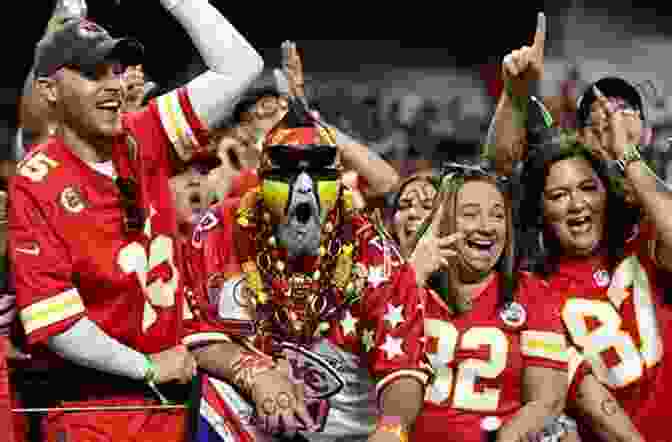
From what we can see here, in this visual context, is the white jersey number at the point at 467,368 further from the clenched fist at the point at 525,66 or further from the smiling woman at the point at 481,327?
the clenched fist at the point at 525,66

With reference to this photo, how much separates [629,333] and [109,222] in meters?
1.80

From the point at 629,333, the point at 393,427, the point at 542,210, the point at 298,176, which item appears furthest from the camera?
the point at 542,210

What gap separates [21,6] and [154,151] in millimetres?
8495

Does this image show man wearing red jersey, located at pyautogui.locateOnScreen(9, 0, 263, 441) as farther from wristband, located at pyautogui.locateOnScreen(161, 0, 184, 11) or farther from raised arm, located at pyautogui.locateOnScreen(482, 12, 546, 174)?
raised arm, located at pyautogui.locateOnScreen(482, 12, 546, 174)

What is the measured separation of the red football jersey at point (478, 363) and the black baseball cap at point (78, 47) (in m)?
1.33

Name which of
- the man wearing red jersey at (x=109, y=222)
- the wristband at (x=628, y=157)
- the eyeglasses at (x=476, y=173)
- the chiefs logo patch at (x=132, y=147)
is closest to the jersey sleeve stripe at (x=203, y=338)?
the man wearing red jersey at (x=109, y=222)

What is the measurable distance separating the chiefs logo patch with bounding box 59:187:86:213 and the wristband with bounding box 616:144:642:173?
1773mm

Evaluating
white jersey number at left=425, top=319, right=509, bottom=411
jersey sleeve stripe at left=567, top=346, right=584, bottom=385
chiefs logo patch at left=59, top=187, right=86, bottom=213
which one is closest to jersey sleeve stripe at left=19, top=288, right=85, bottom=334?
chiefs logo patch at left=59, top=187, right=86, bottom=213

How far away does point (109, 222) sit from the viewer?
4.18m

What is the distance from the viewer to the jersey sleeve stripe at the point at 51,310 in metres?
3.99

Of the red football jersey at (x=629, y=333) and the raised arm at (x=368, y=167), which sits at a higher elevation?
the raised arm at (x=368, y=167)

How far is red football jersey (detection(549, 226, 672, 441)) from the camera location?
186 inches

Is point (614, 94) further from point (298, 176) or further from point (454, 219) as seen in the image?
point (298, 176)

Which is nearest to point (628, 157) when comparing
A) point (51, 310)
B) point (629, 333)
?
point (629, 333)
